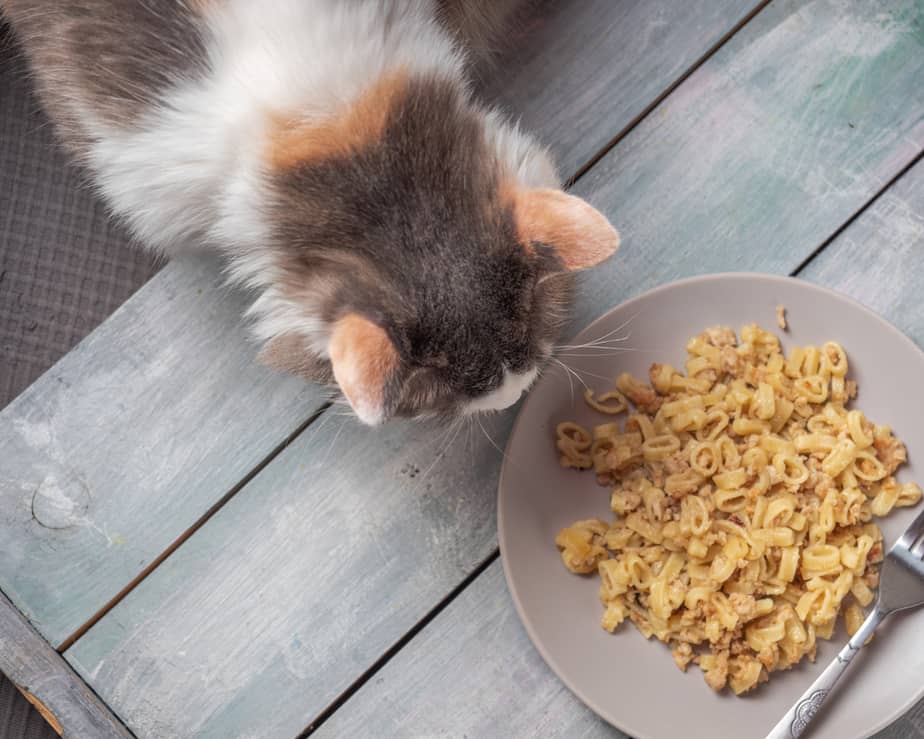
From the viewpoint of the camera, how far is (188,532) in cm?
117

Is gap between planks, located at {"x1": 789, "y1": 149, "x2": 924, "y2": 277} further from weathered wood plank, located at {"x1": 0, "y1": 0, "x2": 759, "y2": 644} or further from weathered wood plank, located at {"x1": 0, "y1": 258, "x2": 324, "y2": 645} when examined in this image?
weathered wood plank, located at {"x1": 0, "y1": 258, "x2": 324, "y2": 645}

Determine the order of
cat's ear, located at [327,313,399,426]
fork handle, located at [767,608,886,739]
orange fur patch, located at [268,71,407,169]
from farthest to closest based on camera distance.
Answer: fork handle, located at [767,608,886,739] → orange fur patch, located at [268,71,407,169] → cat's ear, located at [327,313,399,426]

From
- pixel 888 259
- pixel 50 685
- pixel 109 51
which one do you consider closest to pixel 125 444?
pixel 50 685

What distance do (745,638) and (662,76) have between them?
2.48 ft

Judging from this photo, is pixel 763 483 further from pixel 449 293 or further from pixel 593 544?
pixel 449 293

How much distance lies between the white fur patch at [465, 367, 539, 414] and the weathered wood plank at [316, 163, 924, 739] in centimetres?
31

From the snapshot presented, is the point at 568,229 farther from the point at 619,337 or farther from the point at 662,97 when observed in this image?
the point at 662,97

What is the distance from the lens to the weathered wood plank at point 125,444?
1167 millimetres

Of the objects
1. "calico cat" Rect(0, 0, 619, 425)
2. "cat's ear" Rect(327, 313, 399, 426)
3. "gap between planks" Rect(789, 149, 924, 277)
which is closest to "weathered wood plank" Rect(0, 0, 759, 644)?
"calico cat" Rect(0, 0, 619, 425)

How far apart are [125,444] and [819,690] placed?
0.94 metres

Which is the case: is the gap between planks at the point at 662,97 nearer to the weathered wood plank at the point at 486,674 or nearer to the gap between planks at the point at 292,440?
the gap between planks at the point at 292,440

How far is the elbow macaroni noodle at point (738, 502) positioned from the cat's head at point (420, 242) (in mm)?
275

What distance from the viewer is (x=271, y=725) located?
115 centimetres

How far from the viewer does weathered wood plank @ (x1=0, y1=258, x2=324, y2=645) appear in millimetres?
1167
